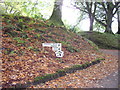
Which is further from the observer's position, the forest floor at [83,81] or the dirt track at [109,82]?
the dirt track at [109,82]

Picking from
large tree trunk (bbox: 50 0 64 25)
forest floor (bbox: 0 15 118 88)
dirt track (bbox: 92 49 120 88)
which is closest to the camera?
forest floor (bbox: 0 15 118 88)

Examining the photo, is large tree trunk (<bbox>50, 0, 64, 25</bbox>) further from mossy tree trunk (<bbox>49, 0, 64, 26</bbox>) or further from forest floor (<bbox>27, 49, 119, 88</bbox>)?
forest floor (<bbox>27, 49, 119, 88</bbox>)

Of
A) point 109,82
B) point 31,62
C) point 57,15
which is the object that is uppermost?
point 57,15

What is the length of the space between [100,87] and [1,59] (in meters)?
3.39

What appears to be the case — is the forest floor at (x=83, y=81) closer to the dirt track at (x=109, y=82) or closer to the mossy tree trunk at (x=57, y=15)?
the dirt track at (x=109, y=82)

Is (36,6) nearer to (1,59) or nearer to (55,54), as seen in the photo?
(55,54)

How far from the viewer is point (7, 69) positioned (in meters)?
4.28

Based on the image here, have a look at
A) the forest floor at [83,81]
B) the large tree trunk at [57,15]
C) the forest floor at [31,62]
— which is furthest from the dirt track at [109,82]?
the large tree trunk at [57,15]

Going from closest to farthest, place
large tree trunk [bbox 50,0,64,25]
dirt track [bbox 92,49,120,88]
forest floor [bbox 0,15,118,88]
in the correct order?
forest floor [bbox 0,15,118,88] < dirt track [bbox 92,49,120,88] < large tree trunk [bbox 50,0,64,25]

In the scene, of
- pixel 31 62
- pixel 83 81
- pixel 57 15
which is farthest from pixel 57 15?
pixel 83 81

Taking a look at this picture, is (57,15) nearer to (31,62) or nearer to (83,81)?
(31,62)

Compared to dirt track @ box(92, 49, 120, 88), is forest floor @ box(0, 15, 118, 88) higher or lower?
higher

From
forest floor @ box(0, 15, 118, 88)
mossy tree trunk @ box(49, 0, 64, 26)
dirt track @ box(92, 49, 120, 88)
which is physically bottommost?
dirt track @ box(92, 49, 120, 88)

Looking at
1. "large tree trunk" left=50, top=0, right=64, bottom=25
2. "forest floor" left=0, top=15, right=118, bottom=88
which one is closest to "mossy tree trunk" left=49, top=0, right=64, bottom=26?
"large tree trunk" left=50, top=0, right=64, bottom=25
